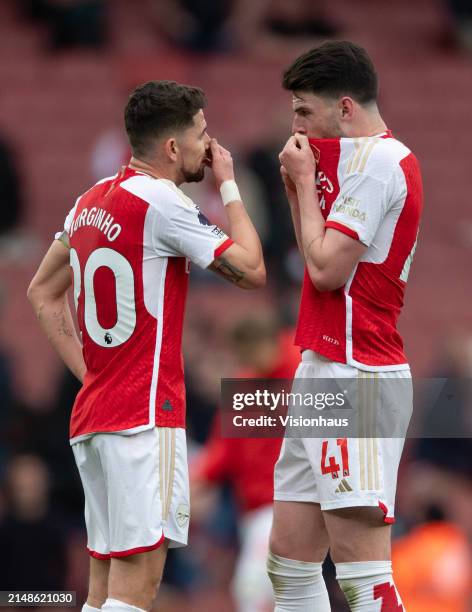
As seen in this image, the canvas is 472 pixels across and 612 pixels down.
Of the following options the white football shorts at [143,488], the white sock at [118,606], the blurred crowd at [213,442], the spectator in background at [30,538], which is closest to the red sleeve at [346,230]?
the white football shorts at [143,488]

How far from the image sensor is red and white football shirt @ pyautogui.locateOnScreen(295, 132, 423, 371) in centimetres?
440

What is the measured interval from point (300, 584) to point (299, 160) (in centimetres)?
150

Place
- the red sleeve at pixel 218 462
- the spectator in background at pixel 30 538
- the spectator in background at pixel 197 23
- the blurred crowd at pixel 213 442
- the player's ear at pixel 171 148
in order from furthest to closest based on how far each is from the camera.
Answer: the spectator in background at pixel 197 23, the spectator in background at pixel 30 538, the blurred crowd at pixel 213 442, the red sleeve at pixel 218 462, the player's ear at pixel 171 148

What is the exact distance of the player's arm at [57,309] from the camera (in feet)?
16.3

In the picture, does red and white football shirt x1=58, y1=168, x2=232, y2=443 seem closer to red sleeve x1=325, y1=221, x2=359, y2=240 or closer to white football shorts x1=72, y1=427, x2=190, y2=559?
white football shorts x1=72, y1=427, x2=190, y2=559

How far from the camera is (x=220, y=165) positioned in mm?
4711

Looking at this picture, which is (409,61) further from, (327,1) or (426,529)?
(426,529)

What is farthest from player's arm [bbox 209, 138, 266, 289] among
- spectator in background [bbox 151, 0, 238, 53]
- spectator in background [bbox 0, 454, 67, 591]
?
spectator in background [bbox 151, 0, 238, 53]

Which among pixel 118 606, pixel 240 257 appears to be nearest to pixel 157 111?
pixel 240 257

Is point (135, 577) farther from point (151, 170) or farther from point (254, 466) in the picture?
point (254, 466)

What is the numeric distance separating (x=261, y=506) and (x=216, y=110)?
23.2 ft

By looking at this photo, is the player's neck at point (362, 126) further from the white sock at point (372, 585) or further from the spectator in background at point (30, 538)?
the spectator in background at point (30, 538)

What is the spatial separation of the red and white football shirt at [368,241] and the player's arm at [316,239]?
0.04 meters

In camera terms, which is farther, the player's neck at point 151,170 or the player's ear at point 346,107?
the player's neck at point 151,170
